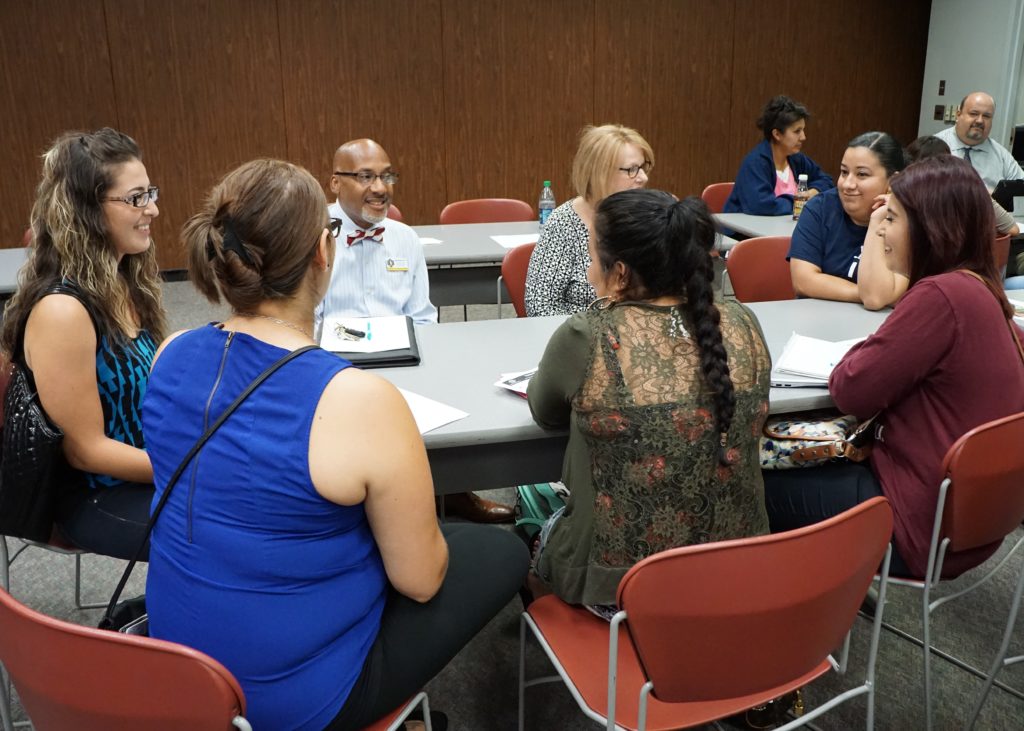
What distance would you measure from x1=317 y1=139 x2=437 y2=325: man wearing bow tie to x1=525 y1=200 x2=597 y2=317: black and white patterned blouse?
41 centimetres

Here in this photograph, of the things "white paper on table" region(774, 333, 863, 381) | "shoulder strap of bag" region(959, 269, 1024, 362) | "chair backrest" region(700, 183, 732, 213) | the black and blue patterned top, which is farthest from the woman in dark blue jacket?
the black and blue patterned top

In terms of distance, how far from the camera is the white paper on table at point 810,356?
6.91 ft

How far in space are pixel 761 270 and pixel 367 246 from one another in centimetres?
145

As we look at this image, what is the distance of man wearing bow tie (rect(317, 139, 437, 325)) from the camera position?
2898 millimetres

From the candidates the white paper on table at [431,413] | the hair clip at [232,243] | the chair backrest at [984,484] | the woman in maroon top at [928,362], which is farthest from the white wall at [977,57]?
the hair clip at [232,243]

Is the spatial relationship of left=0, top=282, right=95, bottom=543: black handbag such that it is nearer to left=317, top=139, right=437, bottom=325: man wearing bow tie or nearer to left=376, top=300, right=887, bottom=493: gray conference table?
left=376, top=300, right=887, bottom=493: gray conference table

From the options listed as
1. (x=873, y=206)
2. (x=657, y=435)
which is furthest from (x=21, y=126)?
(x=657, y=435)

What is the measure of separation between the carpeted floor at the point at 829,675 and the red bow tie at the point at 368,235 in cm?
124

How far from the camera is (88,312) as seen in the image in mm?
1832

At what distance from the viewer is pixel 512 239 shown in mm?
4020

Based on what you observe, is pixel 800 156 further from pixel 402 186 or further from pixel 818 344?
pixel 818 344

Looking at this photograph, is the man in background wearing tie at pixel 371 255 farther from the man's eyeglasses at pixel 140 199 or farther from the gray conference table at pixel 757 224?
the gray conference table at pixel 757 224

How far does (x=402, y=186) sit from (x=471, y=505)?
4.32m

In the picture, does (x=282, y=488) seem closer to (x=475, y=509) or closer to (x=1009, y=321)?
(x=1009, y=321)
